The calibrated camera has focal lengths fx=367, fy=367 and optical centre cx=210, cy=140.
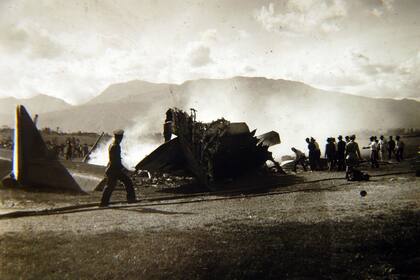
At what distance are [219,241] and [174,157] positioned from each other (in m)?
8.17

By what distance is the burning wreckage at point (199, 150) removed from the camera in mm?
12992

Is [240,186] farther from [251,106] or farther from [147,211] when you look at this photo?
[251,106]

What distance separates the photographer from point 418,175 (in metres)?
13.5

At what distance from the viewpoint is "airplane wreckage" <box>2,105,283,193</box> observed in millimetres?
11016

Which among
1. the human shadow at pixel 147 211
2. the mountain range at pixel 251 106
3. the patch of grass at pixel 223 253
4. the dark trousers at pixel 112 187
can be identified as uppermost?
the mountain range at pixel 251 106

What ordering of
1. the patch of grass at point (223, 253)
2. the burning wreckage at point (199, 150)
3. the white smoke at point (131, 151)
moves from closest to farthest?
the patch of grass at point (223, 253), the burning wreckage at point (199, 150), the white smoke at point (131, 151)

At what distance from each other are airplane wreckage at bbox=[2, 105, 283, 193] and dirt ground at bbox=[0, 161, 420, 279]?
2.67 m

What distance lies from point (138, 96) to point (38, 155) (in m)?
171

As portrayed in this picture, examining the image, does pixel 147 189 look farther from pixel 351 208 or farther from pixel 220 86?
pixel 220 86

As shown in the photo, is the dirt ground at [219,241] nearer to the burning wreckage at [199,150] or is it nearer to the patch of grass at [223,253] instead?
the patch of grass at [223,253]

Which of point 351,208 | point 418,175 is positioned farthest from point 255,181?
point 351,208

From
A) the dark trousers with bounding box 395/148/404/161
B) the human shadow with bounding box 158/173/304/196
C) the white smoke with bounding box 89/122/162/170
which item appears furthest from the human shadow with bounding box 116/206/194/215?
the dark trousers with bounding box 395/148/404/161

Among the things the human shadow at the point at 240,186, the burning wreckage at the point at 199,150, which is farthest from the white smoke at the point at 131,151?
the human shadow at the point at 240,186

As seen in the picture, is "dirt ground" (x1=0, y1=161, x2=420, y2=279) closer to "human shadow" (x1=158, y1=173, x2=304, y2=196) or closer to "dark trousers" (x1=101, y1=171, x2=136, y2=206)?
"dark trousers" (x1=101, y1=171, x2=136, y2=206)
